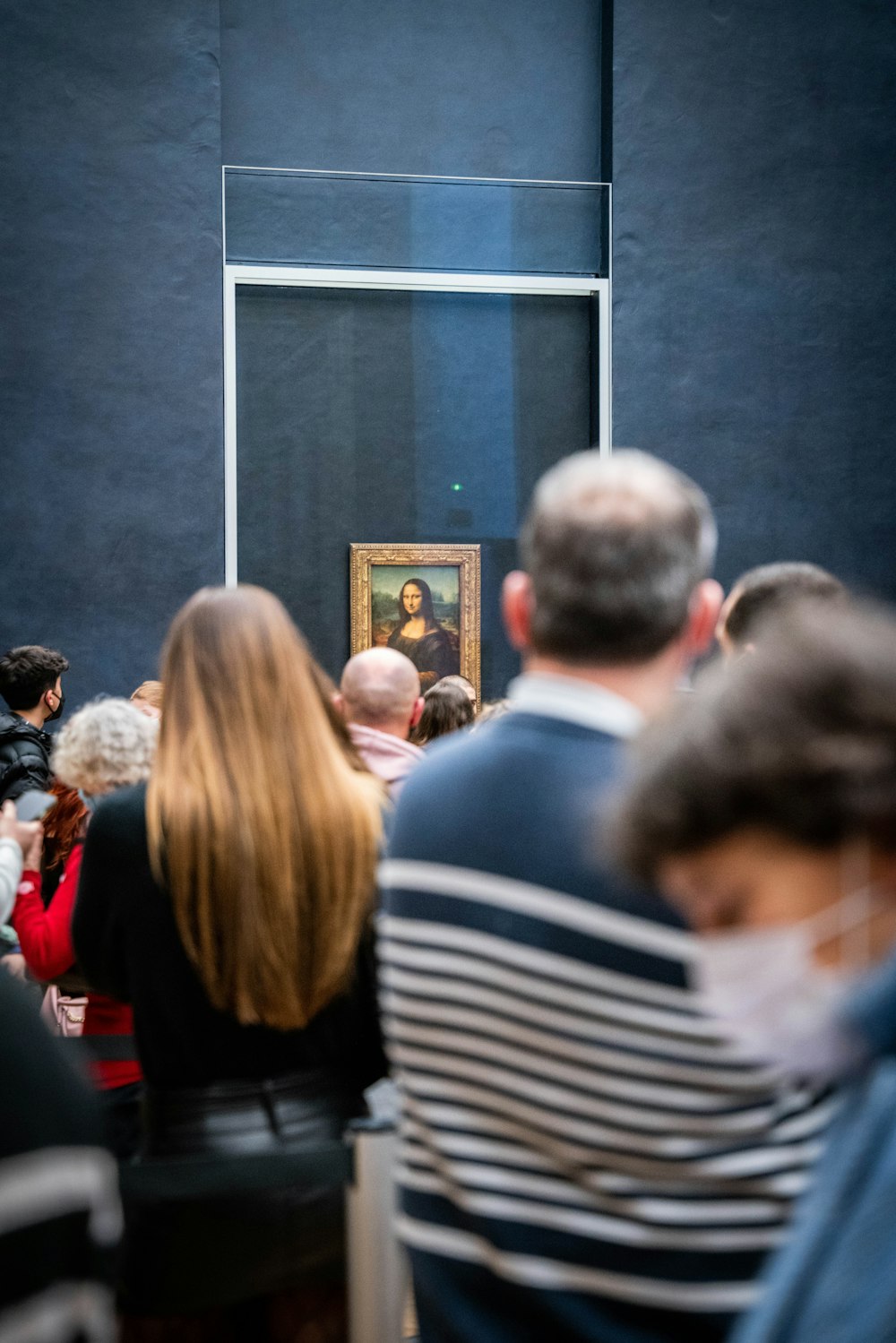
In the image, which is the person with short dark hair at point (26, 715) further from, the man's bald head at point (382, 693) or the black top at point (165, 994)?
the black top at point (165, 994)

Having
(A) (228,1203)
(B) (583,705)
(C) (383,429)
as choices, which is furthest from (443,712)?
(C) (383,429)

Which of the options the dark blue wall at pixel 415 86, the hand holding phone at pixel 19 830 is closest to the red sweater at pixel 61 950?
the hand holding phone at pixel 19 830

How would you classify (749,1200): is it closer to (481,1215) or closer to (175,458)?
(481,1215)

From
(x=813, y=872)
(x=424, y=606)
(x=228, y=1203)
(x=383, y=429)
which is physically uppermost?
(x=383, y=429)

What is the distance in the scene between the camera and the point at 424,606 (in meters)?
9.80

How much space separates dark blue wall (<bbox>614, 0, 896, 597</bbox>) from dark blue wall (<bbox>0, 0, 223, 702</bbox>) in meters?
3.17

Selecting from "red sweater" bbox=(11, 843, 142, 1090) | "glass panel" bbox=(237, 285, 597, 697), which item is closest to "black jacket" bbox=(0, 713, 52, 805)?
"red sweater" bbox=(11, 843, 142, 1090)

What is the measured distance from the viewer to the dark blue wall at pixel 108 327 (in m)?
9.25

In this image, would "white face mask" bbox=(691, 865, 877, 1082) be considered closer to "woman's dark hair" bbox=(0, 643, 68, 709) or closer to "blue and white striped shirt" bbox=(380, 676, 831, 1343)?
"blue and white striped shirt" bbox=(380, 676, 831, 1343)

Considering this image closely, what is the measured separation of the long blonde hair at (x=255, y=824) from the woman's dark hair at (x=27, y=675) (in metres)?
4.05

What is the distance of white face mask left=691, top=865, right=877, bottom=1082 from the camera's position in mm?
943

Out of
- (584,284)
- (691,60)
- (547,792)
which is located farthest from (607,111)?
(547,792)

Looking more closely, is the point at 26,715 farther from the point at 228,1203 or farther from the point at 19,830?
the point at 228,1203

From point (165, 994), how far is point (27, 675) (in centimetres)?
414
